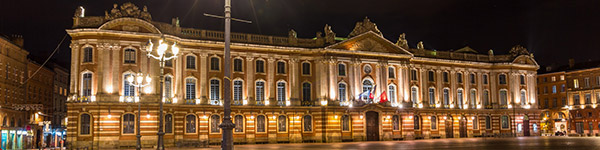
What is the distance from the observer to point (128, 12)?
4775 centimetres

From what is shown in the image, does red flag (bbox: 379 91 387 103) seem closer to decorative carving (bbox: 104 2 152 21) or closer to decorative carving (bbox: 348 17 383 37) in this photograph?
decorative carving (bbox: 348 17 383 37)

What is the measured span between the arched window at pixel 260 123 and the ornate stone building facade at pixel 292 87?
9 centimetres

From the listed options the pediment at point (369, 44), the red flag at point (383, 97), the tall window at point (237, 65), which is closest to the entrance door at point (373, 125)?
the red flag at point (383, 97)

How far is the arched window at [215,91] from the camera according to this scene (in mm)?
52938

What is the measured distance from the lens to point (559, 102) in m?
87.2

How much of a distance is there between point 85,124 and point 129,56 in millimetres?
6234

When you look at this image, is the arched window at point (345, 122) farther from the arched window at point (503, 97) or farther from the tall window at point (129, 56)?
the arched window at point (503, 97)

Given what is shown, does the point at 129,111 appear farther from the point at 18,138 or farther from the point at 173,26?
the point at 18,138

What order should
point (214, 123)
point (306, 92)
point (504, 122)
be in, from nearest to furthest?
1. point (214, 123)
2. point (306, 92)
3. point (504, 122)

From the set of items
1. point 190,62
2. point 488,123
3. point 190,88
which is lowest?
point 488,123

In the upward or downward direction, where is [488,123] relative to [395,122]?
downward

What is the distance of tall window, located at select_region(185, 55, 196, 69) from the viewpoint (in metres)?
51.9

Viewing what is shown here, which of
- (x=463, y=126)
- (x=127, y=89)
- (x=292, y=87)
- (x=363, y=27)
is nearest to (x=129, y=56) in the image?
(x=127, y=89)

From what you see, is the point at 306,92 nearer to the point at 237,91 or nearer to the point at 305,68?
the point at 305,68
